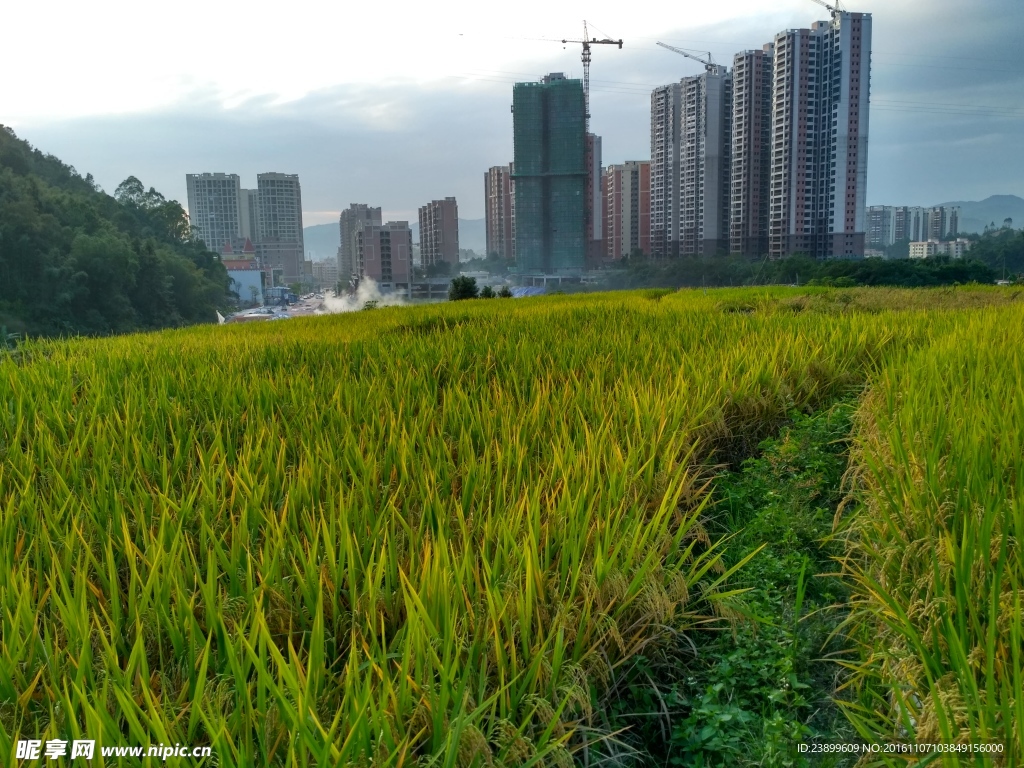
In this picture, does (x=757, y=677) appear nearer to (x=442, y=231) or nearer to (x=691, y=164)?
(x=691, y=164)

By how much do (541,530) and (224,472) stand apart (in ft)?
3.71

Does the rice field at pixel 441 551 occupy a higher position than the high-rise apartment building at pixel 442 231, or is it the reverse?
the high-rise apartment building at pixel 442 231

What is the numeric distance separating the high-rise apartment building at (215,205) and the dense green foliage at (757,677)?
9219 centimetres

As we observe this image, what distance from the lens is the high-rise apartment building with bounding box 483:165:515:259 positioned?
209 feet

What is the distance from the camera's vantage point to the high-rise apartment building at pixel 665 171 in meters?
46.2

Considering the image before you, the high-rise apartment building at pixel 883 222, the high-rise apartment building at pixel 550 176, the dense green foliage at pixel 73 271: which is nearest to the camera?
the dense green foliage at pixel 73 271

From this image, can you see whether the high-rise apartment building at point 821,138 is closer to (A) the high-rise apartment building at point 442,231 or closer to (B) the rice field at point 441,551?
(A) the high-rise apartment building at point 442,231

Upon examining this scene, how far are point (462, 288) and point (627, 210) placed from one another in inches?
1591

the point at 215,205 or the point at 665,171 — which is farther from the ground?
the point at 215,205

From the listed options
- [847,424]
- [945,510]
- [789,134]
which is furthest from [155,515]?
[789,134]

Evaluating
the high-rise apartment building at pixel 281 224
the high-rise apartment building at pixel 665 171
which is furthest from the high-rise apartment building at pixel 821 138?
the high-rise apartment building at pixel 281 224

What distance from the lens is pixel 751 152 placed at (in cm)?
3931

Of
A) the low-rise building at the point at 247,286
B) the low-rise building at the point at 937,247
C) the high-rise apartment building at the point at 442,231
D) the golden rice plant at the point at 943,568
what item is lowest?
the golden rice plant at the point at 943,568

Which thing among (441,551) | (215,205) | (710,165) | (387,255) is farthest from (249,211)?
(441,551)
